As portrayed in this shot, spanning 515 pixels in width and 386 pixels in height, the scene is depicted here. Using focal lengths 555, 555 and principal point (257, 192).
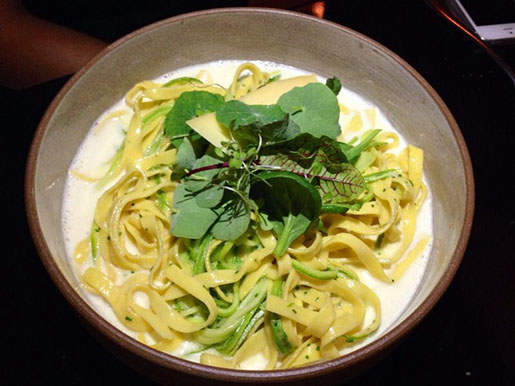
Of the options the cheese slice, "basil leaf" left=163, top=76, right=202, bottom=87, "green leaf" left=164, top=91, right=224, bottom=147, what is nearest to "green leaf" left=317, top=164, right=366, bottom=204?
the cheese slice

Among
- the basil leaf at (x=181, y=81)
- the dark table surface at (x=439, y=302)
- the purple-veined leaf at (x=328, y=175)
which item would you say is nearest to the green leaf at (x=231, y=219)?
the purple-veined leaf at (x=328, y=175)

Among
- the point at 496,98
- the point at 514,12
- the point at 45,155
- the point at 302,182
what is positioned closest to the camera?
the point at 302,182

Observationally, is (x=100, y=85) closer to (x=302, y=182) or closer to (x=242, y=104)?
(x=242, y=104)

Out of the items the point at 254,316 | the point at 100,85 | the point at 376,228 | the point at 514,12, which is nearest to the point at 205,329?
the point at 254,316

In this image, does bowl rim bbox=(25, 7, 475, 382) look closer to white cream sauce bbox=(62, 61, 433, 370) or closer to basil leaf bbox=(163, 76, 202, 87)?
white cream sauce bbox=(62, 61, 433, 370)

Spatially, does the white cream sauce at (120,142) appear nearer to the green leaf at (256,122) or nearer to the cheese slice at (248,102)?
the cheese slice at (248,102)
